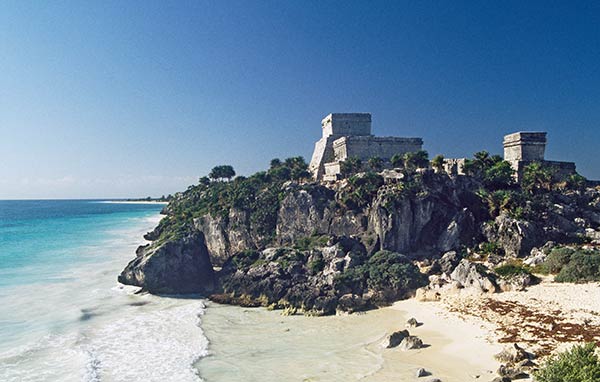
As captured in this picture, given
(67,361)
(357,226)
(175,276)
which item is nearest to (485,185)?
(357,226)

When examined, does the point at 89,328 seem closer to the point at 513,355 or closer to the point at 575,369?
the point at 513,355

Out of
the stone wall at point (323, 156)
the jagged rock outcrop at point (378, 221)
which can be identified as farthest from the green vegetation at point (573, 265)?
the stone wall at point (323, 156)

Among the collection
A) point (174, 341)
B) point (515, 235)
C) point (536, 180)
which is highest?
point (536, 180)

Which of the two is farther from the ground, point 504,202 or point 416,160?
point 416,160

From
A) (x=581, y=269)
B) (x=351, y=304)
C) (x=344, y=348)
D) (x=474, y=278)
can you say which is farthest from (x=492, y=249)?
(x=344, y=348)

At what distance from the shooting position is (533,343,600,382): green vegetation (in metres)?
10.8

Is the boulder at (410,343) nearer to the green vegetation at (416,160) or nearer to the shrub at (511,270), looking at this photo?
the shrub at (511,270)

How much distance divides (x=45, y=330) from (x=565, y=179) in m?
51.3

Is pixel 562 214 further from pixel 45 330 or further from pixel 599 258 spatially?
pixel 45 330

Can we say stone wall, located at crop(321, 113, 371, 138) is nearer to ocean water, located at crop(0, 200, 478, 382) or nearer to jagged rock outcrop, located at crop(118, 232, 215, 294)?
jagged rock outcrop, located at crop(118, 232, 215, 294)

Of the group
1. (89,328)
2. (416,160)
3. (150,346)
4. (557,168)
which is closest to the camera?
(150,346)

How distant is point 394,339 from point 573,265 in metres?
13.9

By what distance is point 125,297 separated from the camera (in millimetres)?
31000

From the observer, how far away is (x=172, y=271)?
32.5 metres
